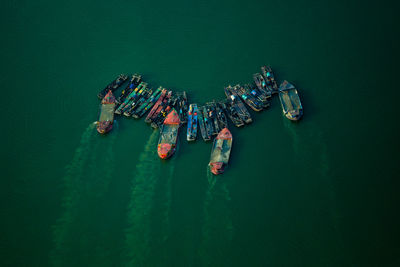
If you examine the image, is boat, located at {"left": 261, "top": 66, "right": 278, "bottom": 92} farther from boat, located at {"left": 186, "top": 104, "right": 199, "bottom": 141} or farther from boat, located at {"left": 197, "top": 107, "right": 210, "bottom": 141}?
boat, located at {"left": 186, "top": 104, "right": 199, "bottom": 141}

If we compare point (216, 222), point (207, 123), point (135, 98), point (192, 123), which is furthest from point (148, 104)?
point (216, 222)

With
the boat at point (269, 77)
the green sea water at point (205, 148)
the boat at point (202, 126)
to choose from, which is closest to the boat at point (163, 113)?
the green sea water at point (205, 148)

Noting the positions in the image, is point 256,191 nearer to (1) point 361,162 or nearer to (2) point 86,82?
(1) point 361,162

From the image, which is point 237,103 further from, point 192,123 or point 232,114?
point 192,123

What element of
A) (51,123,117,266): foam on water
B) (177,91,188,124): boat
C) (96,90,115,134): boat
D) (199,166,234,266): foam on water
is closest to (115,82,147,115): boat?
(96,90,115,134): boat

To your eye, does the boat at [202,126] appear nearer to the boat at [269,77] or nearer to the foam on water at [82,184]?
the boat at [269,77]

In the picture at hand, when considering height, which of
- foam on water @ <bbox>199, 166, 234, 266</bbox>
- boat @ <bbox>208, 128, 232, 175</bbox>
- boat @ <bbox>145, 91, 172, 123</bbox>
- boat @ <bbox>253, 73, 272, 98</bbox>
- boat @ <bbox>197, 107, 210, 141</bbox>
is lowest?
foam on water @ <bbox>199, 166, 234, 266</bbox>
